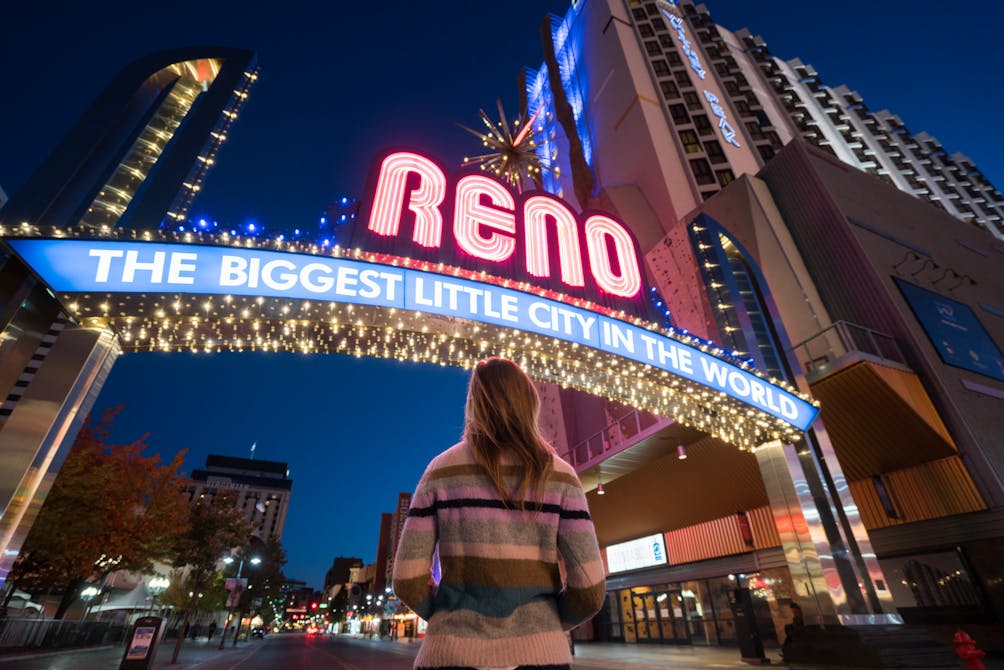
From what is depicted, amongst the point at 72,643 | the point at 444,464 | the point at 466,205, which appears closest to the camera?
the point at 444,464

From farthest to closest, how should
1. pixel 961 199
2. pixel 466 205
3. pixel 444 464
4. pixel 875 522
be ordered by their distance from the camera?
1. pixel 961 199
2. pixel 875 522
3. pixel 466 205
4. pixel 444 464

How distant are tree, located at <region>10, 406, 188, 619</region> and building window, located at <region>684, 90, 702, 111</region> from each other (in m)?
33.2

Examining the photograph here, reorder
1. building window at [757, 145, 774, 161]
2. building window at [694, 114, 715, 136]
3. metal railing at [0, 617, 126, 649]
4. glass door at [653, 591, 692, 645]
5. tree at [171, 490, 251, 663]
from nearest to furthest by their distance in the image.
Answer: metal railing at [0, 617, 126, 649] < glass door at [653, 591, 692, 645] < tree at [171, 490, 251, 663] < building window at [694, 114, 715, 136] < building window at [757, 145, 774, 161]

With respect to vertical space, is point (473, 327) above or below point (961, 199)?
below

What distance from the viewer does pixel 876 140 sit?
4291 centimetres

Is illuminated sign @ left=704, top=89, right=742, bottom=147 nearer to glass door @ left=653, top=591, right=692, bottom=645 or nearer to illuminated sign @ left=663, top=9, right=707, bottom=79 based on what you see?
illuminated sign @ left=663, top=9, right=707, bottom=79

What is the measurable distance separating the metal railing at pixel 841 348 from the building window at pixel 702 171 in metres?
13.2

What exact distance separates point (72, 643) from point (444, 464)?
1043 inches

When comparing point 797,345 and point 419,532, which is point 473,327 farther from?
point 797,345

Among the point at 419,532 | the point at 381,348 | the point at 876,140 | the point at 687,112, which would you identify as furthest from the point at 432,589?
the point at 876,140

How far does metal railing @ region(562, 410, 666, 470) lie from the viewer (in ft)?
45.7

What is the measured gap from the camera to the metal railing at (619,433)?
13938mm

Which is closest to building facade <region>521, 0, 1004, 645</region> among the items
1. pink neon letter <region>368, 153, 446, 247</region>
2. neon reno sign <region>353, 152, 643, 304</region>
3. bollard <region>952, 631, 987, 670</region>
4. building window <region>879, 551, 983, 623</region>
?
building window <region>879, 551, 983, 623</region>

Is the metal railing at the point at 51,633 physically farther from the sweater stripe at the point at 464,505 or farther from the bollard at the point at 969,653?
the bollard at the point at 969,653
